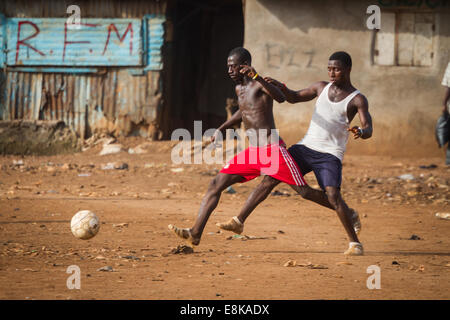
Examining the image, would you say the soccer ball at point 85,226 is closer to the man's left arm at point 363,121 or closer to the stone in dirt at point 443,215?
the man's left arm at point 363,121

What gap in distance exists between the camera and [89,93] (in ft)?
42.5

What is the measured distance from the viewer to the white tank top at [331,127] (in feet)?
16.6

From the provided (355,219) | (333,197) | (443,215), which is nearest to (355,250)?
(355,219)

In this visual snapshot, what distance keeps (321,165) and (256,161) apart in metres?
0.50

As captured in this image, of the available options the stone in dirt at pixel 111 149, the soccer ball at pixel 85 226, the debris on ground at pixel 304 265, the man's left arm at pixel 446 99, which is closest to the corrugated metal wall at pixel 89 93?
the stone in dirt at pixel 111 149

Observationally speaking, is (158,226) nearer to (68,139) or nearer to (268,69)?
(268,69)

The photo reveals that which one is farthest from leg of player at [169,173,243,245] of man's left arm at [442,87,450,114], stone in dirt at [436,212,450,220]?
man's left arm at [442,87,450,114]

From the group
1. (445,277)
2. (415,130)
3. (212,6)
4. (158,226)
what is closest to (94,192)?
(158,226)

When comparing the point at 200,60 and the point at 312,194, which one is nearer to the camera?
the point at 312,194

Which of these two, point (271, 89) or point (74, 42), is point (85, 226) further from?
point (74, 42)

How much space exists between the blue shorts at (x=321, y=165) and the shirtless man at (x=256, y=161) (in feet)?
0.43

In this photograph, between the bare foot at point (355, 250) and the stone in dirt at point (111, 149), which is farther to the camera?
the stone in dirt at point (111, 149)

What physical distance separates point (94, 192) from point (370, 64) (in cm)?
559

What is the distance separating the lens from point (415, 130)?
11453mm
